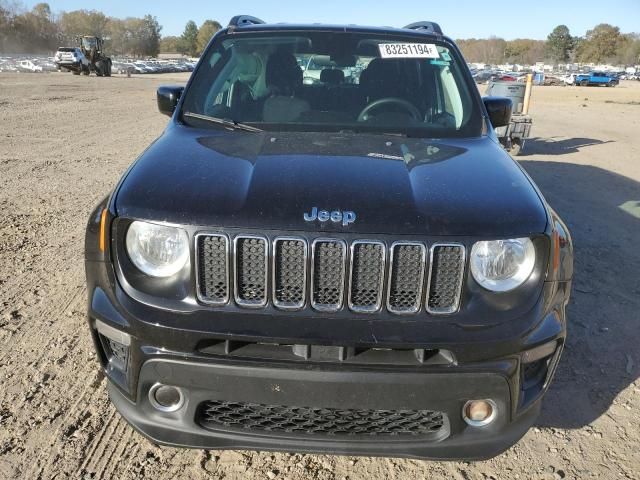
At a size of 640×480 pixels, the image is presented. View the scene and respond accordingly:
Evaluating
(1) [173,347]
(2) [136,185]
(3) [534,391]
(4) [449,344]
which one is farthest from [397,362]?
(2) [136,185]

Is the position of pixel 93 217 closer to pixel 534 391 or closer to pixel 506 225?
pixel 506 225

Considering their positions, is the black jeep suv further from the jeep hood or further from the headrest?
the headrest

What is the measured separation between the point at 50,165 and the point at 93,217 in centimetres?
713

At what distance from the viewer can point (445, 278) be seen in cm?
211

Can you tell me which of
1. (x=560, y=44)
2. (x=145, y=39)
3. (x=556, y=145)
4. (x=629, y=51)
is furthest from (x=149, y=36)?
(x=556, y=145)

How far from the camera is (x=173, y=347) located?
2.08 m

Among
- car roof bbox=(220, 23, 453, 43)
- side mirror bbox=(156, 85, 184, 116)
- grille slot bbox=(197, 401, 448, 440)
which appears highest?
car roof bbox=(220, 23, 453, 43)

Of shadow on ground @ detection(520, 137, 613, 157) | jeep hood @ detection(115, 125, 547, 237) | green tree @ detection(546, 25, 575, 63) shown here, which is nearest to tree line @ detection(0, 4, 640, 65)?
green tree @ detection(546, 25, 575, 63)

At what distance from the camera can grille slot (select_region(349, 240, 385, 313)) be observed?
2061mm

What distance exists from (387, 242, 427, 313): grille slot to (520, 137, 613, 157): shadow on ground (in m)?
10.3

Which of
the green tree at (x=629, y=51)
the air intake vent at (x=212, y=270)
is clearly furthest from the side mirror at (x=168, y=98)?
the green tree at (x=629, y=51)

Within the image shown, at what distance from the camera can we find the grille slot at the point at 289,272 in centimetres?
Result: 207

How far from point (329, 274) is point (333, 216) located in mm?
216

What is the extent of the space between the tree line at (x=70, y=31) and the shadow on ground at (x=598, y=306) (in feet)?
336
